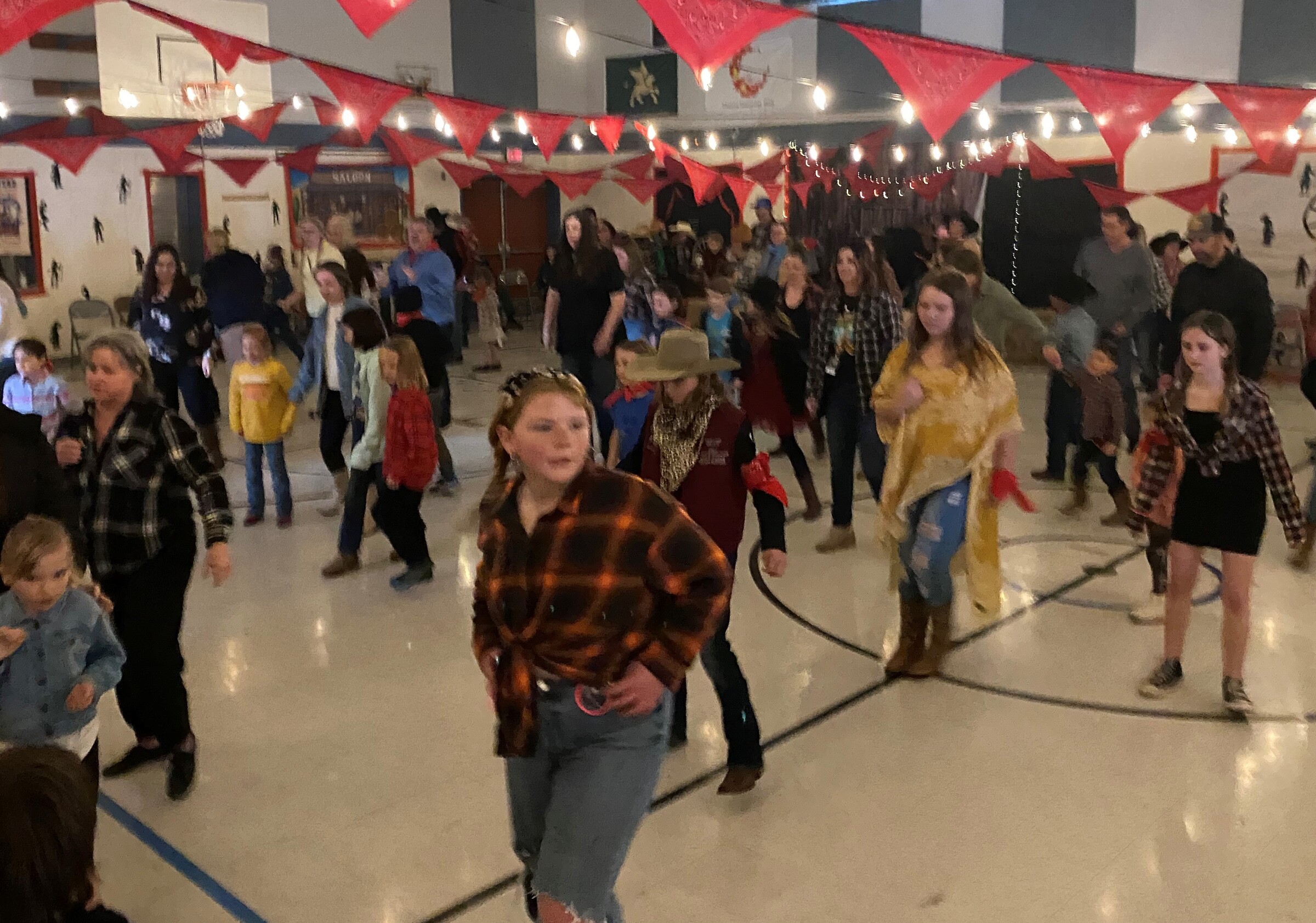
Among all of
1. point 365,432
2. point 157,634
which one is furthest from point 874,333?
point 157,634

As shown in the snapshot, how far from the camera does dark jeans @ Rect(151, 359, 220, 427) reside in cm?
711

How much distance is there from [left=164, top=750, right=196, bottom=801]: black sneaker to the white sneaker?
3952 mm

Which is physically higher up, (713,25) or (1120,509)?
(713,25)

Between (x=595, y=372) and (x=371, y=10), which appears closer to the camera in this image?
(x=371, y=10)

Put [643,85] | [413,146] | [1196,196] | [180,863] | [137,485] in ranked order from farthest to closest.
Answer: [643,85] < [413,146] < [1196,196] < [137,485] < [180,863]

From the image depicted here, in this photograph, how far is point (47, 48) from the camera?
1356 cm

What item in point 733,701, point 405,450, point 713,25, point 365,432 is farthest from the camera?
point 365,432

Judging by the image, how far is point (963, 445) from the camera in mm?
4000

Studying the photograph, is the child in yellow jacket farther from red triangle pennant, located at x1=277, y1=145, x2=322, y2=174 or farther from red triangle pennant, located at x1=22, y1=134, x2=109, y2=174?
red triangle pennant, located at x1=277, y1=145, x2=322, y2=174

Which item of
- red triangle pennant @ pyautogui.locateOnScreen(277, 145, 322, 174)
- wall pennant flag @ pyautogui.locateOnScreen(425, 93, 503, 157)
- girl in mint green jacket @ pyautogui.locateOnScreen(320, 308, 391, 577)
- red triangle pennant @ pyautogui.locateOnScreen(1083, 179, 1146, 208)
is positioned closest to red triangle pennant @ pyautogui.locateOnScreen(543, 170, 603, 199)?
red triangle pennant @ pyautogui.locateOnScreen(277, 145, 322, 174)

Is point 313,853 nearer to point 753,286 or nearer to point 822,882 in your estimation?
point 822,882

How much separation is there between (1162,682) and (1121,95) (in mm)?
3117

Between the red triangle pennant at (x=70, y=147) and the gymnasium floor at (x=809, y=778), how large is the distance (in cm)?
826

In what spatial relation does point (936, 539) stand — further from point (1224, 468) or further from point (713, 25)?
point (713, 25)
